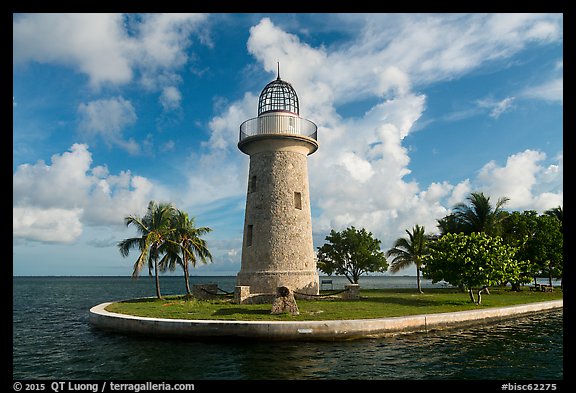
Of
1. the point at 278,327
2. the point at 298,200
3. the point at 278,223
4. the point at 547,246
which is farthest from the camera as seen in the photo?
the point at 547,246

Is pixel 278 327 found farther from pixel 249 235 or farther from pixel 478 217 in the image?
pixel 478 217

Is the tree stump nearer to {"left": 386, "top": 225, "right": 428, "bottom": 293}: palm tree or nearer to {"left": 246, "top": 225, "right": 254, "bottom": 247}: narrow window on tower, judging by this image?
{"left": 246, "top": 225, "right": 254, "bottom": 247}: narrow window on tower

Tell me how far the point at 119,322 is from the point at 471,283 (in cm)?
1976

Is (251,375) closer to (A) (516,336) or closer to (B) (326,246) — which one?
(A) (516,336)

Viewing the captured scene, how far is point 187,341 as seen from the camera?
16125 millimetres

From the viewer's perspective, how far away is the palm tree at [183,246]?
30.6 metres

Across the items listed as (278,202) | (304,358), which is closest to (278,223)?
(278,202)

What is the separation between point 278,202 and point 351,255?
60.8 feet

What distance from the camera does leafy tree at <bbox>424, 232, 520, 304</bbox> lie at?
78.1 ft

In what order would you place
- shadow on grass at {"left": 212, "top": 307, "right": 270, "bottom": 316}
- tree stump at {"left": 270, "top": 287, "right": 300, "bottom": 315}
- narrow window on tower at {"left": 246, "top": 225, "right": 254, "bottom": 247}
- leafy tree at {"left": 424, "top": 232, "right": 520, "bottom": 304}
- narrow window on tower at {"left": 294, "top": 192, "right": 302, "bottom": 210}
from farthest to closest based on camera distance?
1. narrow window on tower at {"left": 294, "top": 192, "right": 302, "bottom": 210}
2. narrow window on tower at {"left": 246, "top": 225, "right": 254, "bottom": 247}
3. leafy tree at {"left": 424, "top": 232, "right": 520, "bottom": 304}
4. shadow on grass at {"left": 212, "top": 307, "right": 270, "bottom": 316}
5. tree stump at {"left": 270, "top": 287, "right": 300, "bottom": 315}

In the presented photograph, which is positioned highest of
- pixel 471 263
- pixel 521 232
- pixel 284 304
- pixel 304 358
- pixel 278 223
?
pixel 278 223

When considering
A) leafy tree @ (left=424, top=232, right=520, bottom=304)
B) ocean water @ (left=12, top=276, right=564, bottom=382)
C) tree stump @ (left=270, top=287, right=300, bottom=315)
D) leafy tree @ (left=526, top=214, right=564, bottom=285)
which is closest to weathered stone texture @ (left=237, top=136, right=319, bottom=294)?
tree stump @ (left=270, top=287, right=300, bottom=315)

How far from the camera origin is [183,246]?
30578 mm

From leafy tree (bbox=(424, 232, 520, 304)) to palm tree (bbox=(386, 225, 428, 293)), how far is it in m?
9.36
